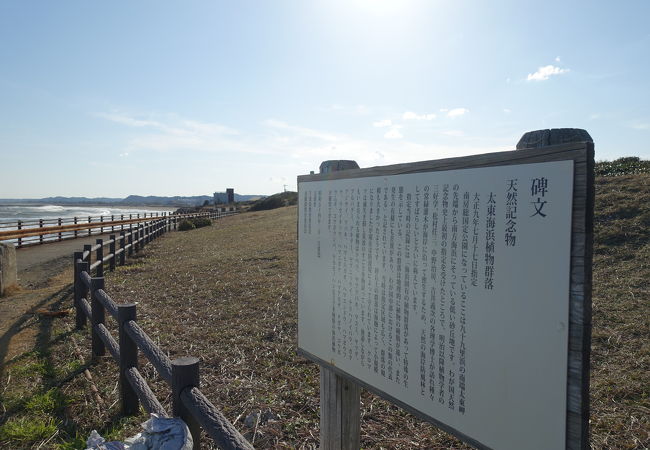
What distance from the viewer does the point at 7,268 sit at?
8945 mm

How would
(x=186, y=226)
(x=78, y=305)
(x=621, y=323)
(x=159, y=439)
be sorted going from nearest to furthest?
1. (x=159, y=439)
2. (x=621, y=323)
3. (x=78, y=305)
4. (x=186, y=226)

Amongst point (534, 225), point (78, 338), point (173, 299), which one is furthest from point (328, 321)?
point (173, 299)

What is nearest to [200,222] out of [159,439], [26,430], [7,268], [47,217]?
[7,268]

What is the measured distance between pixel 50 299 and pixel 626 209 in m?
11.9

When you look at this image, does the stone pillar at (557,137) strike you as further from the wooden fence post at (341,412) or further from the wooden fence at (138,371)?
the wooden fence at (138,371)

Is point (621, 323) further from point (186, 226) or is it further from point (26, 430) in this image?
point (186, 226)

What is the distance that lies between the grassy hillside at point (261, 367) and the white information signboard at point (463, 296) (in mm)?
1518

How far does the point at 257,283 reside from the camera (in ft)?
28.3

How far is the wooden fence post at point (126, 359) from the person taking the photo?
12.8 feet

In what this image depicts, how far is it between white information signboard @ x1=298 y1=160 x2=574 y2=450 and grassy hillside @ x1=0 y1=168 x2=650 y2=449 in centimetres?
152

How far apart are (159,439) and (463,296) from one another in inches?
77.7

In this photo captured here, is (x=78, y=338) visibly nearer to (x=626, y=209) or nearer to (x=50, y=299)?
(x=50, y=299)

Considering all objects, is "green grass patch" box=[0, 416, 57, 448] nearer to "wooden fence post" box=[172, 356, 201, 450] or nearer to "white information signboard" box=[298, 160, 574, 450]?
"wooden fence post" box=[172, 356, 201, 450]

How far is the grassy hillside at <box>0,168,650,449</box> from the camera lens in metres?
3.45
